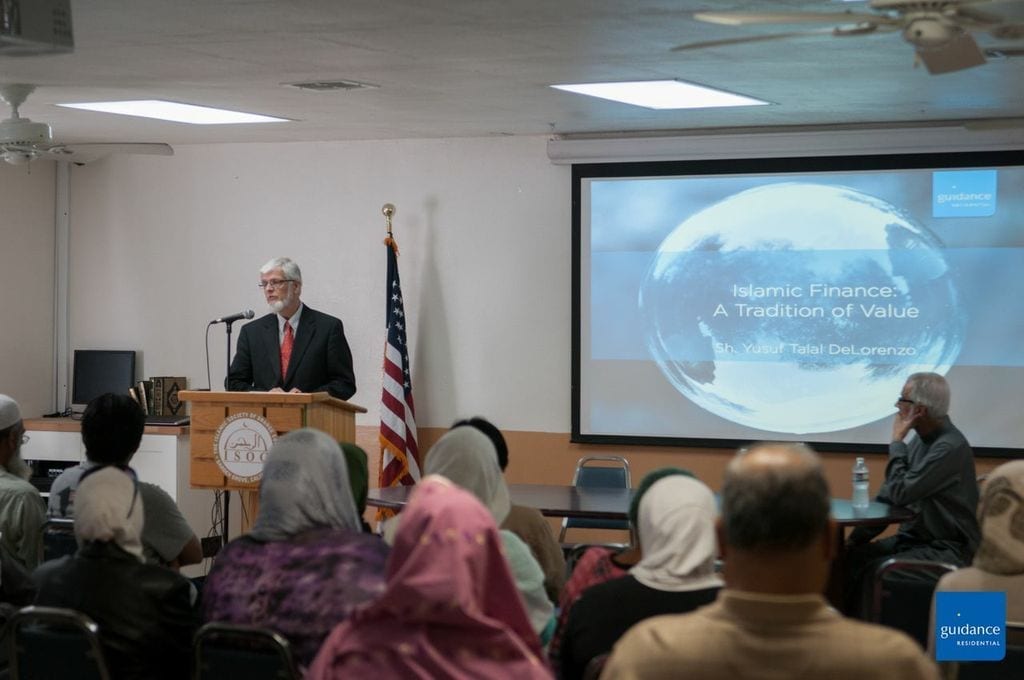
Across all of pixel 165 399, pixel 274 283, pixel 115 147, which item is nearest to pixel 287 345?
pixel 274 283

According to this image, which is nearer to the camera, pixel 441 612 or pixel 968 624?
pixel 441 612

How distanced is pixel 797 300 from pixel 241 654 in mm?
5549

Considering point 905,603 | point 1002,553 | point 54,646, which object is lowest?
point 905,603

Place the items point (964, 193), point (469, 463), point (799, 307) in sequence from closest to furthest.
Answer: point (469, 463)
point (964, 193)
point (799, 307)

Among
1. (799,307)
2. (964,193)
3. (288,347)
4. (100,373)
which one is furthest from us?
(100,373)

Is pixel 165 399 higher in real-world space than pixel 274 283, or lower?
lower

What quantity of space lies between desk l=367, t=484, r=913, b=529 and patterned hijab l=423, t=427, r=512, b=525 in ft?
5.61

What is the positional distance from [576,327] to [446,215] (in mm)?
1180

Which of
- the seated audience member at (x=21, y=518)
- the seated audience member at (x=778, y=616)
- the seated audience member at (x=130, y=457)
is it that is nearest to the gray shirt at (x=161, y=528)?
the seated audience member at (x=130, y=457)

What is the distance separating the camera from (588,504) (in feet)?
19.5

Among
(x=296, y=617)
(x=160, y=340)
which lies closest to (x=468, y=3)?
(x=296, y=617)

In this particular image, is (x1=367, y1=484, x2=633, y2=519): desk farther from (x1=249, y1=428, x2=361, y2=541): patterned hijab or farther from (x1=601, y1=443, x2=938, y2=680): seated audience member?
(x1=601, y1=443, x2=938, y2=680): seated audience member

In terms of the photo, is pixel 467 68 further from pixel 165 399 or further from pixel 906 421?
pixel 165 399

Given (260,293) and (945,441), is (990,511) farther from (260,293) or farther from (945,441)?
(260,293)
